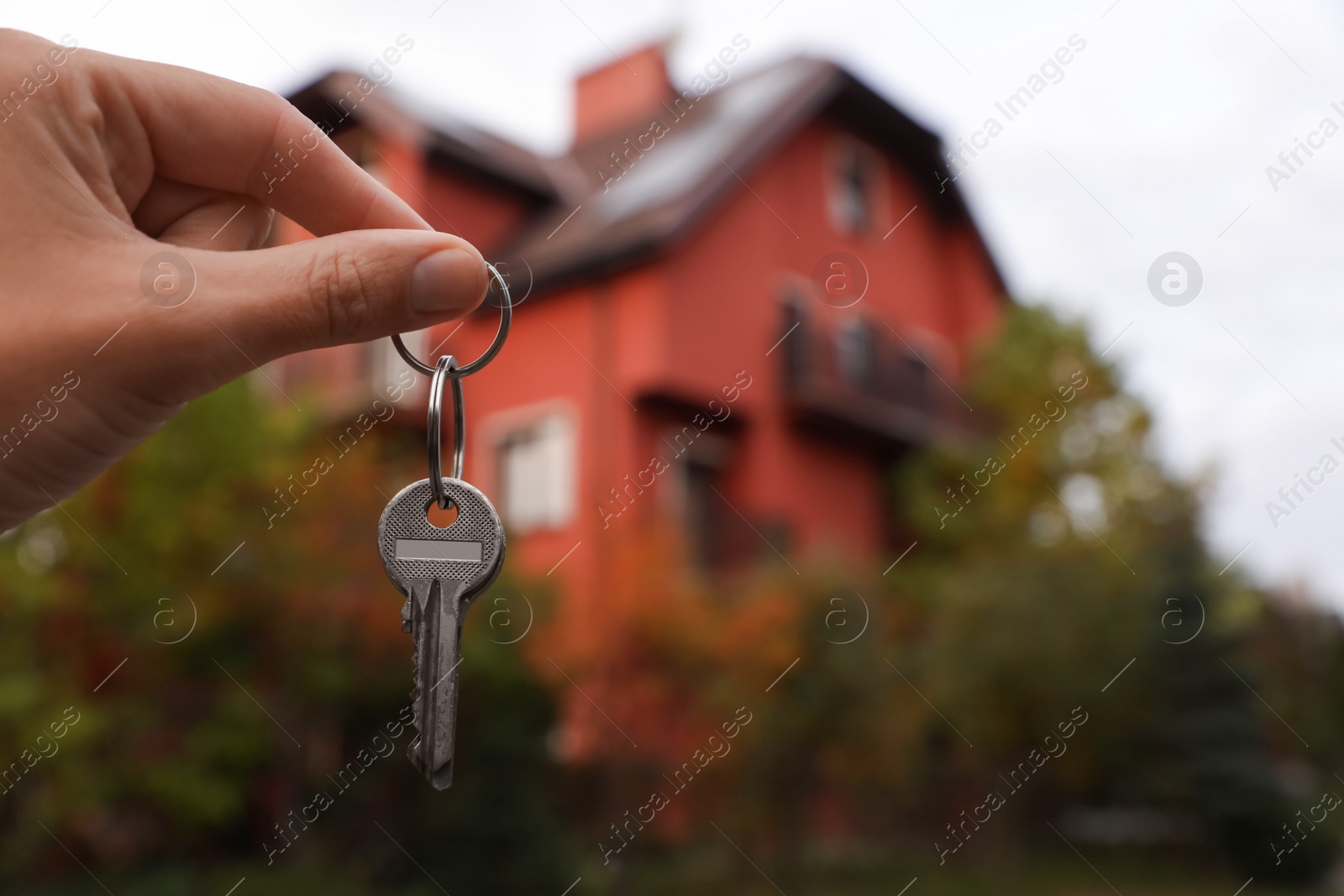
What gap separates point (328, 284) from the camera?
1498mm

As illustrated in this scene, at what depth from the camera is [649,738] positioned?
10.5 metres

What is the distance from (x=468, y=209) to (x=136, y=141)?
46.3 ft

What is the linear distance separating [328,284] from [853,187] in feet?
56.9

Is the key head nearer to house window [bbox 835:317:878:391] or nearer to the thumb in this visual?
the thumb

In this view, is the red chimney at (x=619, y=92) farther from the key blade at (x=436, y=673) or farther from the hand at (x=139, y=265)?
the key blade at (x=436, y=673)

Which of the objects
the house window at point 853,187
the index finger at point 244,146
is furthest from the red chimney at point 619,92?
the index finger at point 244,146

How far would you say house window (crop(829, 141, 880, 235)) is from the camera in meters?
17.5

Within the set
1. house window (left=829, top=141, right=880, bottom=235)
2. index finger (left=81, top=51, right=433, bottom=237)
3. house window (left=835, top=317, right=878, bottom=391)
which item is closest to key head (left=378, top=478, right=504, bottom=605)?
index finger (left=81, top=51, right=433, bottom=237)

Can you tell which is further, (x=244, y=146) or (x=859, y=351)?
(x=859, y=351)

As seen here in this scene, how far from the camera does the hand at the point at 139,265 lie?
151cm

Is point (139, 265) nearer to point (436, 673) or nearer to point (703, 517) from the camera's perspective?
point (436, 673)

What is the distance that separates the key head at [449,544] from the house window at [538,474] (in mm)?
11825

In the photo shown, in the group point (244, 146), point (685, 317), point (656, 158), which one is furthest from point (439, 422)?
point (656, 158)

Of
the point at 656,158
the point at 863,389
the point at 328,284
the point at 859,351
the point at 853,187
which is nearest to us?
the point at 328,284
